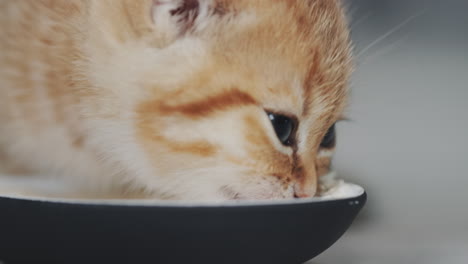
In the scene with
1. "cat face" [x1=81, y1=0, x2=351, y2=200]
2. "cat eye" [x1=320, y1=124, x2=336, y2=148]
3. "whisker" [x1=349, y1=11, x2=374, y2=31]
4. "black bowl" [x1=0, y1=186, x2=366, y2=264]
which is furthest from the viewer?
"whisker" [x1=349, y1=11, x2=374, y2=31]

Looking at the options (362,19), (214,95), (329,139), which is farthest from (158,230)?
(362,19)

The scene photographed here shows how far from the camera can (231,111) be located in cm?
72

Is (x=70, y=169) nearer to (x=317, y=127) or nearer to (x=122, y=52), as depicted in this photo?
(x=122, y=52)

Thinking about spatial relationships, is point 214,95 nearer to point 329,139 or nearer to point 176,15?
point 176,15

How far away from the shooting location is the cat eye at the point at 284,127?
737 millimetres

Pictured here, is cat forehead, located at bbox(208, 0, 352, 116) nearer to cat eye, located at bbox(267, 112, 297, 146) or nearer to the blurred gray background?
cat eye, located at bbox(267, 112, 297, 146)

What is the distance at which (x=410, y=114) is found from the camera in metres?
1.39

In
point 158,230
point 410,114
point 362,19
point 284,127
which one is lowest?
point 158,230

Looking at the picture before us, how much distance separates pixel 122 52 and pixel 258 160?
0.21 metres

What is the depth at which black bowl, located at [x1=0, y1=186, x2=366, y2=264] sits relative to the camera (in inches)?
23.7

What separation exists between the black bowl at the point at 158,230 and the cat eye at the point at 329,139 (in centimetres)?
22

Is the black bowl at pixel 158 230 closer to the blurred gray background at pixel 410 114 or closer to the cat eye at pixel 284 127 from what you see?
the cat eye at pixel 284 127

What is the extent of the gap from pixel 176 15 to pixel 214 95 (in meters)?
0.10

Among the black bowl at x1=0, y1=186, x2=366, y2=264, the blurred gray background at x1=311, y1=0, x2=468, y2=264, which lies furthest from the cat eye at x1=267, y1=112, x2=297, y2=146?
the blurred gray background at x1=311, y1=0, x2=468, y2=264
